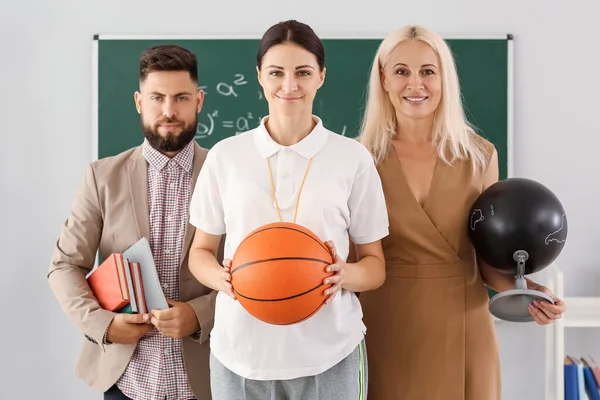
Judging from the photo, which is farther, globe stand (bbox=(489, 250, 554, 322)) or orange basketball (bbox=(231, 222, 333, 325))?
globe stand (bbox=(489, 250, 554, 322))

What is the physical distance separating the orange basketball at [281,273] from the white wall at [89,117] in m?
1.90

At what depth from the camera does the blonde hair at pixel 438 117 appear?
204 centimetres

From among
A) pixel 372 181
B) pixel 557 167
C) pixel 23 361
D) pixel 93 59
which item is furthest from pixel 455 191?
pixel 23 361

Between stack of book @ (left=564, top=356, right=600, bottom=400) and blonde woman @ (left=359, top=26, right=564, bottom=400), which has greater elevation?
blonde woman @ (left=359, top=26, right=564, bottom=400)

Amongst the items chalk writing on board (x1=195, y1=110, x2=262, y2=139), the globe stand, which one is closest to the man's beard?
the globe stand

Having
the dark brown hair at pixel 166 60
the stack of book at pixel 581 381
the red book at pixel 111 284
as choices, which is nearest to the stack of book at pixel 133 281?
the red book at pixel 111 284

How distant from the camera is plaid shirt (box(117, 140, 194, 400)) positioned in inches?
77.9

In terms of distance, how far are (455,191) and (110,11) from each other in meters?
2.00

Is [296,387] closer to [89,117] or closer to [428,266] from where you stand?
[428,266]

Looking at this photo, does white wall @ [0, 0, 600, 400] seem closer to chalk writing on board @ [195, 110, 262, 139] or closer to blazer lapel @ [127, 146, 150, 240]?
chalk writing on board @ [195, 110, 262, 139]

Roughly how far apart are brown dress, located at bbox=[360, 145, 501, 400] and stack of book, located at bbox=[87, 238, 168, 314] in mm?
682

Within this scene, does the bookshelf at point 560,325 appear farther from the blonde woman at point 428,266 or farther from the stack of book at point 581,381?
the blonde woman at point 428,266

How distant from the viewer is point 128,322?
192 centimetres

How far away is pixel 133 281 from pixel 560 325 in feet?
5.78
